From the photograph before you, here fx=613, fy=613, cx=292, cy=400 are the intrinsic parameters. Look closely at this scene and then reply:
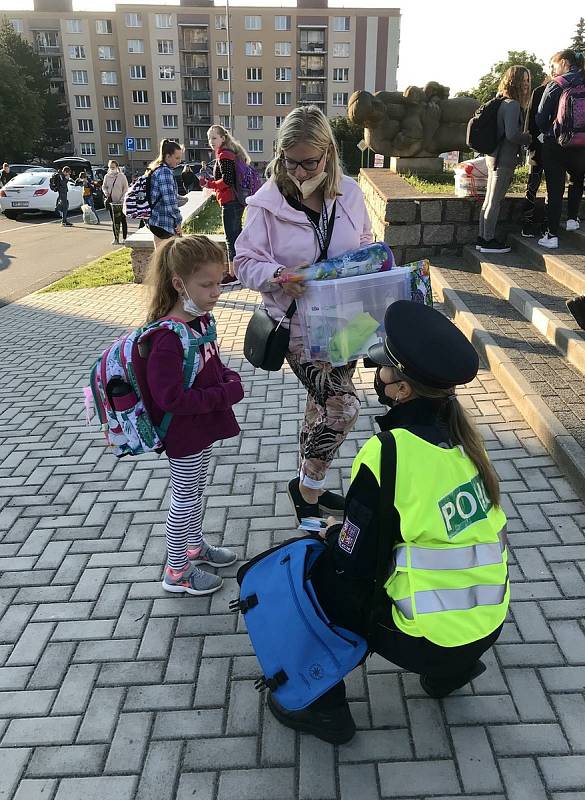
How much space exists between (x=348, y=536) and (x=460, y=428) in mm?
485

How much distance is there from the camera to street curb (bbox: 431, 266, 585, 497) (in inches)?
143

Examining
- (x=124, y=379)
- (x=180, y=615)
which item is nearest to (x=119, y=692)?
(x=180, y=615)

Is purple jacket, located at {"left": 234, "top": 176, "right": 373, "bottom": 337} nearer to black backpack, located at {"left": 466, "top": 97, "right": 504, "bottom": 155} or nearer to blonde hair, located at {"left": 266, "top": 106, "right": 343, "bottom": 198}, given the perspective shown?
blonde hair, located at {"left": 266, "top": 106, "right": 343, "bottom": 198}

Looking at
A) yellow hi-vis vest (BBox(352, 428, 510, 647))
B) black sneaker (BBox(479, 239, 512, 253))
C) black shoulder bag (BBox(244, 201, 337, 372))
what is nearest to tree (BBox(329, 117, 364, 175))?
black sneaker (BBox(479, 239, 512, 253))

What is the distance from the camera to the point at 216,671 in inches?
98.1

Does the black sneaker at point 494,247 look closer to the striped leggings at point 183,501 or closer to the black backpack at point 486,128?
the black backpack at point 486,128

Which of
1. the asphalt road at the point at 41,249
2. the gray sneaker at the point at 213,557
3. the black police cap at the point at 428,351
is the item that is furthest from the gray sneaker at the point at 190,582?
the asphalt road at the point at 41,249

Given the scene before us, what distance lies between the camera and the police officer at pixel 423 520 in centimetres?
180

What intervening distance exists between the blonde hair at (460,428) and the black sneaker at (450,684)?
74 centimetres

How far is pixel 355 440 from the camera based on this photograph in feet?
14.5

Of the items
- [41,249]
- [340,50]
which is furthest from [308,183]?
[340,50]

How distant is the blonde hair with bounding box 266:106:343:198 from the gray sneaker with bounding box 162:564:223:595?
72.4 inches

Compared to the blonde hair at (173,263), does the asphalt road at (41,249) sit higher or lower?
lower

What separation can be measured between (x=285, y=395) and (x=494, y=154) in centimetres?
372
